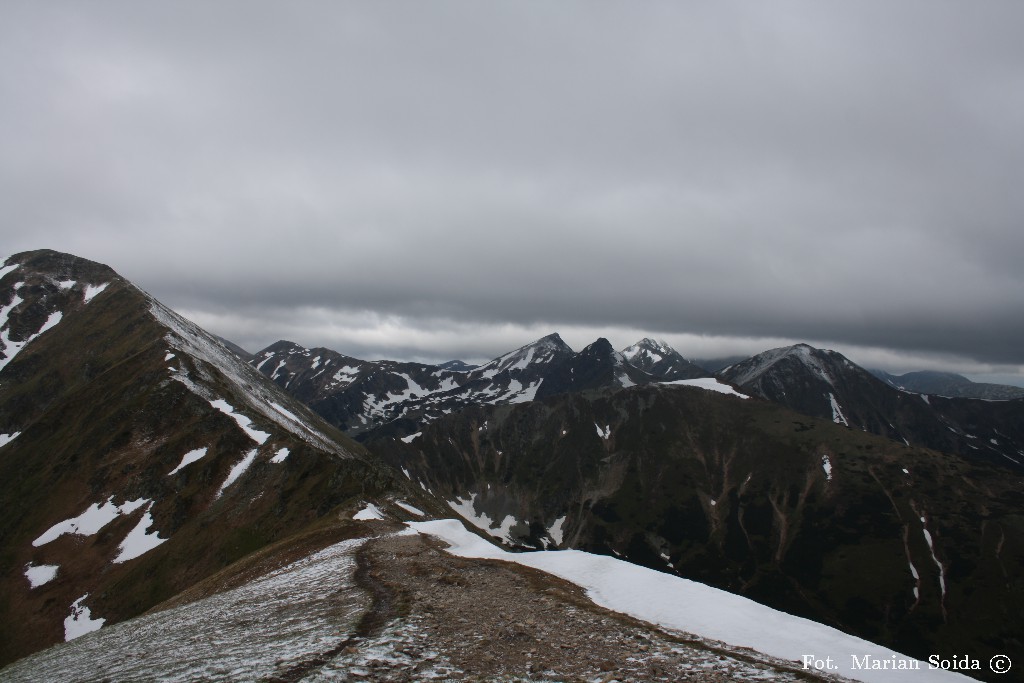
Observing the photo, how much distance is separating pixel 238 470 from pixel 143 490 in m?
20.2

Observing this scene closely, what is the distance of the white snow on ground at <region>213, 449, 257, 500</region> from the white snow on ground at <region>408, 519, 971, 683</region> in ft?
248

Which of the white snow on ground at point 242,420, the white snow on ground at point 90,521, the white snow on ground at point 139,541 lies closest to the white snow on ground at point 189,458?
the white snow on ground at point 90,521

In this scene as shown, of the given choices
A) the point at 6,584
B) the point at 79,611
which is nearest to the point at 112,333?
the point at 6,584

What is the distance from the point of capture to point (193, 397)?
120 m

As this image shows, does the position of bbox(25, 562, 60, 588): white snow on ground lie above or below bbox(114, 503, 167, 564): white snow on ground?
below

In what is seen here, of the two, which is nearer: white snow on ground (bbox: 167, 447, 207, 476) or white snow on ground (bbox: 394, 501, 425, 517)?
white snow on ground (bbox: 394, 501, 425, 517)

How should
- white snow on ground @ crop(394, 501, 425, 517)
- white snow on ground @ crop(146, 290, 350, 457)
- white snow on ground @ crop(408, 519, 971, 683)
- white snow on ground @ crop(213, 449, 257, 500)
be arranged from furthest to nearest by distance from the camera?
white snow on ground @ crop(146, 290, 350, 457)
white snow on ground @ crop(213, 449, 257, 500)
white snow on ground @ crop(394, 501, 425, 517)
white snow on ground @ crop(408, 519, 971, 683)

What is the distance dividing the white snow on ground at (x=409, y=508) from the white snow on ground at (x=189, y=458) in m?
48.7

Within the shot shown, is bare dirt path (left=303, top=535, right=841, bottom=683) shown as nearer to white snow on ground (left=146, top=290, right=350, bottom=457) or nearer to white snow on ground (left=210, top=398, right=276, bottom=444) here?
white snow on ground (left=210, top=398, right=276, bottom=444)

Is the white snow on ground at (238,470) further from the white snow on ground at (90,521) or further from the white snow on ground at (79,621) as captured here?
the white snow on ground at (79,621)

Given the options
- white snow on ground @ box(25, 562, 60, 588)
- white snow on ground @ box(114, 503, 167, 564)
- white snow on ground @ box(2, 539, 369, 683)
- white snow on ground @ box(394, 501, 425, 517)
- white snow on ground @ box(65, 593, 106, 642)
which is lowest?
white snow on ground @ box(65, 593, 106, 642)

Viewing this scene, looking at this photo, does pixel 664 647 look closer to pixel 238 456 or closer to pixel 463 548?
pixel 463 548

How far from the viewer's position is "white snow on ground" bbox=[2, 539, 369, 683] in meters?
17.5

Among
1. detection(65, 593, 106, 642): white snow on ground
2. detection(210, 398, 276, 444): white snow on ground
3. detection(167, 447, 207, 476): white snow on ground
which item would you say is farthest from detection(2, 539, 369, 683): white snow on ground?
detection(167, 447, 207, 476): white snow on ground
